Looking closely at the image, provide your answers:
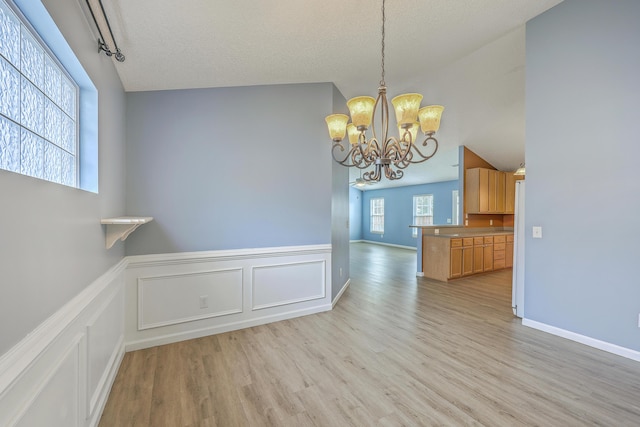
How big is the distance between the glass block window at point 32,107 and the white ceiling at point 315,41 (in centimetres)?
68

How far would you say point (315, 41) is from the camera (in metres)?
2.35

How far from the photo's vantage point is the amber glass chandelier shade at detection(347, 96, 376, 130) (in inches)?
74.0

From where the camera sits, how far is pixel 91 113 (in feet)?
5.47

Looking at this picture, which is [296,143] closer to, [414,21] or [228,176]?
[228,176]

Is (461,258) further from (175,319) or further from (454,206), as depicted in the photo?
(175,319)

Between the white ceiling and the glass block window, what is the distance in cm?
68

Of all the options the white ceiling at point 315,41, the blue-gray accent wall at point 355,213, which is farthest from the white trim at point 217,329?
the blue-gray accent wall at point 355,213

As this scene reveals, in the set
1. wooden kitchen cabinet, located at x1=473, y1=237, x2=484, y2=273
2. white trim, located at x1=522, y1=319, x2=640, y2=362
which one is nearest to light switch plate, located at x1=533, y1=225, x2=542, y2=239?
white trim, located at x1=522, y1=319, x2=640, y2=362

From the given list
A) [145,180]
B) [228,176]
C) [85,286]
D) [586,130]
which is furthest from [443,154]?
[85,286]

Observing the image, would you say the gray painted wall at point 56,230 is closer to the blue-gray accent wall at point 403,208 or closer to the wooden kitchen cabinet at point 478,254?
the wooden kitchen cabinet at point 478,254

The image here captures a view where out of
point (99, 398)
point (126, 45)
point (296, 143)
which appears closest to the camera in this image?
point (99, 398)

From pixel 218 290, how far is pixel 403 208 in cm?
798

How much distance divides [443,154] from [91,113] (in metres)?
6.50

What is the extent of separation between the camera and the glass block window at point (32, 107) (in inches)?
38.5
